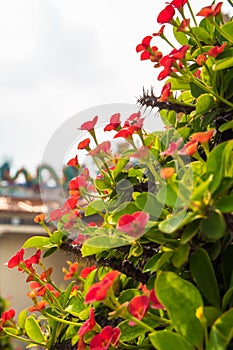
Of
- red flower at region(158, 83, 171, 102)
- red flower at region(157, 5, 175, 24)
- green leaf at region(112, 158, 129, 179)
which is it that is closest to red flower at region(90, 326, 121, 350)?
green leaf at region(112, 158, 129, 179)

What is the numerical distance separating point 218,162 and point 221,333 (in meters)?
0.20

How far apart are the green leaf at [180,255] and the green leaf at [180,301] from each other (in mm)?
41

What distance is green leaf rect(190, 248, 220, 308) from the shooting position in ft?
2.45

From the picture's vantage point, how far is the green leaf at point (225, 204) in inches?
27.6

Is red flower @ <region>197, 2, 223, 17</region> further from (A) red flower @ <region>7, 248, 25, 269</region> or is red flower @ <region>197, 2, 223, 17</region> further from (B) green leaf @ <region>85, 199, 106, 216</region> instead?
(A) red flower @ <region>7, 248, 25, 269</region>

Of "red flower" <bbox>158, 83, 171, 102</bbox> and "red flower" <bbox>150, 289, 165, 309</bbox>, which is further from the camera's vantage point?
"red flower" <bbox>158, 83, 171, 102</bbox>

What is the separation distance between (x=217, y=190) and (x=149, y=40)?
0.39 meters

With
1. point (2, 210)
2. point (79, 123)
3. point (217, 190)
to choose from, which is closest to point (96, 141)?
point (79, 123)

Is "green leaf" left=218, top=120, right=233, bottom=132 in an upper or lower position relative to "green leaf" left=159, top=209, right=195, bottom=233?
upper

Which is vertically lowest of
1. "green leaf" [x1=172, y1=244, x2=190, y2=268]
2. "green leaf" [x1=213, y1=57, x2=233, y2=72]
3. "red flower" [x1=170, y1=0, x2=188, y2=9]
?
"green leaf" [x1=172, y1=244, x2=190, y2=268]

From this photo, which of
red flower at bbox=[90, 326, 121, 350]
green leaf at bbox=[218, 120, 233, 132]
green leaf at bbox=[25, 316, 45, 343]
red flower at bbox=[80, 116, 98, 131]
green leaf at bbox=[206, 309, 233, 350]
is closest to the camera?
green leaf at bbox=[206, 309, 233, 350]

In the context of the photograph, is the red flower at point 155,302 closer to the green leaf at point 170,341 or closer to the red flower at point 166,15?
the green leaf at point 170,341

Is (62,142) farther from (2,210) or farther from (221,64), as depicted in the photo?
(2,210)

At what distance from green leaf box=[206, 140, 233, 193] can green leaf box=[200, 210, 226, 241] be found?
0.10ft
